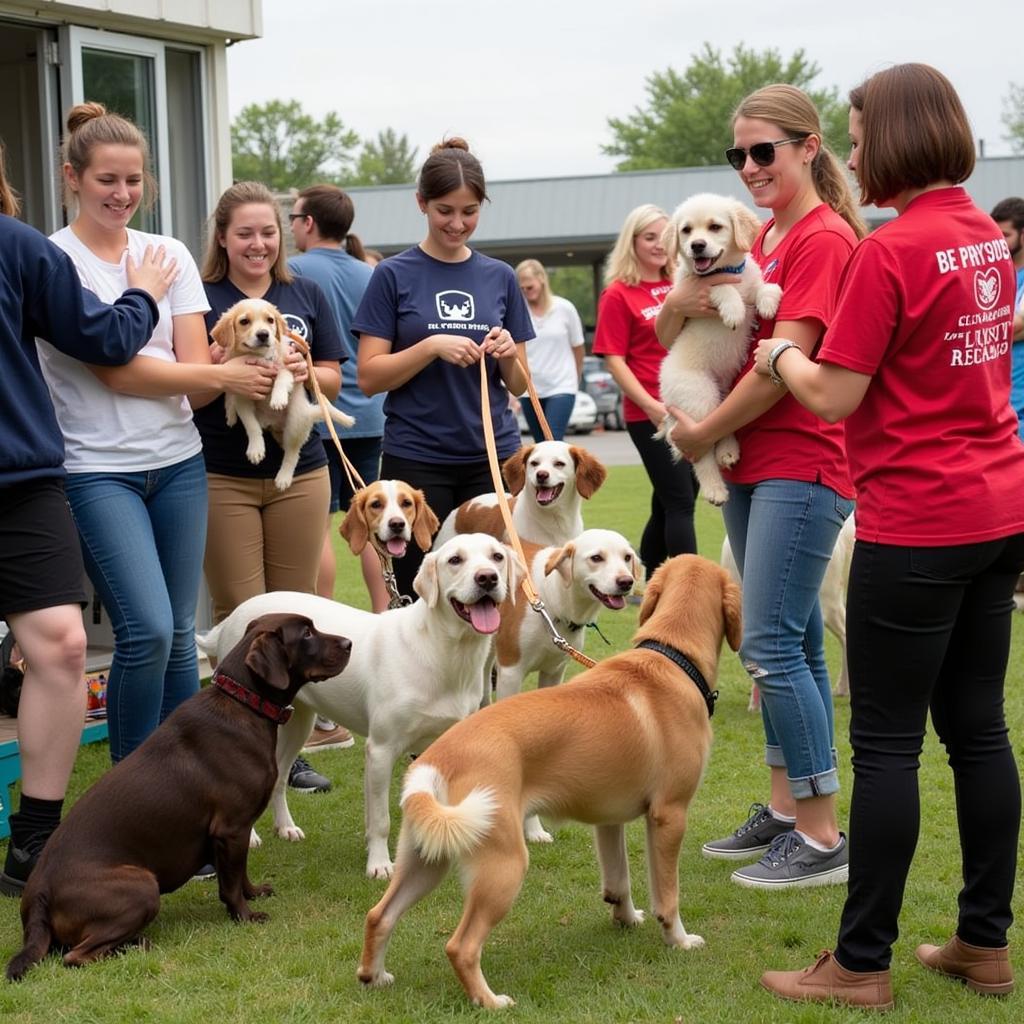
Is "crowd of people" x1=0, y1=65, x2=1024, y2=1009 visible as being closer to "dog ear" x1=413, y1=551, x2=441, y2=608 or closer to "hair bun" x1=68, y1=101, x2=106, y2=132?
"hair bun" x1=68, y1=101, x2=106, y2=132

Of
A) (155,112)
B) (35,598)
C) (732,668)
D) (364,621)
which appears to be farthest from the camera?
(732,668)

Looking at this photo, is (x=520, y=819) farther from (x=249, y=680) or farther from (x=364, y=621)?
(x=364, y=621)

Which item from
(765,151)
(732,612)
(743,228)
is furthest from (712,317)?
(732,612)

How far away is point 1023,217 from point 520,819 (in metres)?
6.45

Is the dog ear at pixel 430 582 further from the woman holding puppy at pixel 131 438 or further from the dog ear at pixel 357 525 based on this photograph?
the dog ear at pixel 357 525

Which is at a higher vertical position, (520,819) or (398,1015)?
(520,819)

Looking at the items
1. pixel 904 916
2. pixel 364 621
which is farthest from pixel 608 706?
pixel 364 621

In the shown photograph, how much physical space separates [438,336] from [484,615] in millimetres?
1253

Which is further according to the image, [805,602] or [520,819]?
[805,602]

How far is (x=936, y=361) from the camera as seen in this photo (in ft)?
10.1

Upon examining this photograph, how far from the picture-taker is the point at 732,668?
7.89 metres

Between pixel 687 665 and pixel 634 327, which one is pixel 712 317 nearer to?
pixel 687 665

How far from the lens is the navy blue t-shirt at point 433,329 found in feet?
17.6

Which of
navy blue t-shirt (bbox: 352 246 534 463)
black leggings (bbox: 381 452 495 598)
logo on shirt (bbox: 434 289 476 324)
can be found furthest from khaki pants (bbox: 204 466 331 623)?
logo on shirt (bbox: 434 289 476 324)
